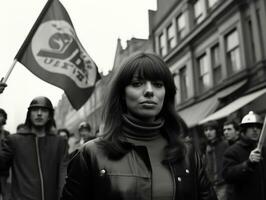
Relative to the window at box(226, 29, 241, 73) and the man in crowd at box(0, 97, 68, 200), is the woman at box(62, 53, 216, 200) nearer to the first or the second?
the man in crowd at box(0, 97, 68, 200)

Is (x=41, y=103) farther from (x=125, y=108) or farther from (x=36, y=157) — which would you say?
(x=125, y=108)

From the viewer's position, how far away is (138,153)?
2158mm

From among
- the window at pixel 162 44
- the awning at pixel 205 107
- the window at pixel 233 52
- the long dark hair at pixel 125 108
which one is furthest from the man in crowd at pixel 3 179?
the window at pixel 162 44

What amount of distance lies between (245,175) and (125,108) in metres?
3.43

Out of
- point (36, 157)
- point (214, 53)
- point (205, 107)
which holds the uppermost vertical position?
point (214, 53)

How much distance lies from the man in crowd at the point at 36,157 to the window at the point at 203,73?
16.6 meters

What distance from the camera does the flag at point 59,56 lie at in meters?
5.74

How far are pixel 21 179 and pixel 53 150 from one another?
490 millimetres

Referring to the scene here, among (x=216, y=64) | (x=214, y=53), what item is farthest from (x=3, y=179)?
(x=214, y=53)

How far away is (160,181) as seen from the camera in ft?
6.86

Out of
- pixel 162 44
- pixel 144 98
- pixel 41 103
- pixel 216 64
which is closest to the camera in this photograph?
pixel 144 98

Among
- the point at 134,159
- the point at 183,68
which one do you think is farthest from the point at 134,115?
the point at 183,68

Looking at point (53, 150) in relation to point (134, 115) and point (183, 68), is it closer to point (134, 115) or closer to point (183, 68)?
point (134, 115)

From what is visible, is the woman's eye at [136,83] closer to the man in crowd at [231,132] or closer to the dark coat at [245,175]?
the dark coat at [245,175]
